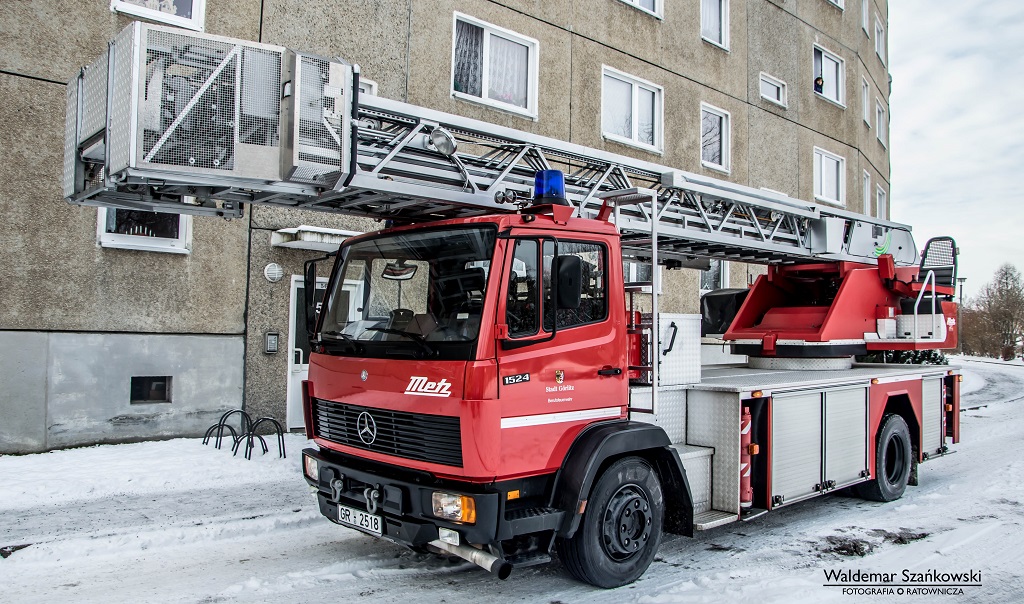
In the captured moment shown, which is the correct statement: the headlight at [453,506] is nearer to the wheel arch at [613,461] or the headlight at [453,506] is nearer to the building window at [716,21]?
the wheel arch at [613,461]

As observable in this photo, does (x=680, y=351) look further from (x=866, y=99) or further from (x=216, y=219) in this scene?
(x=866, y=99)

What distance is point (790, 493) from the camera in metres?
6.16

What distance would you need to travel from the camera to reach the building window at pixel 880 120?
23672mm

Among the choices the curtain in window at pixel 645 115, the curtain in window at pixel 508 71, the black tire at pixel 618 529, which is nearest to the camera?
the black tire at pixel 618 529

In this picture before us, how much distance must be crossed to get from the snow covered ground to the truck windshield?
5.43 feet

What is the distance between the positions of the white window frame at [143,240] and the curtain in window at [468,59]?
4.71m

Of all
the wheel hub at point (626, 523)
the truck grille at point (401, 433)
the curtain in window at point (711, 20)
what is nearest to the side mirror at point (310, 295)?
the truck grille at point (401, 433)

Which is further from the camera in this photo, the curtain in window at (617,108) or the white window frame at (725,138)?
the white window frame at (725,138)

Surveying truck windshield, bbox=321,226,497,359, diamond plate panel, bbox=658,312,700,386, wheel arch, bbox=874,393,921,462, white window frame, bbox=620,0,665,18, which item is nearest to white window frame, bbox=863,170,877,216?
white window frame, bbox=620,0,665,18

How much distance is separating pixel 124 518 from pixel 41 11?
601cm

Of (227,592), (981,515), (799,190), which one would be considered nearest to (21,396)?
(227,592)

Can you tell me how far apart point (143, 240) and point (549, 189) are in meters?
6.32

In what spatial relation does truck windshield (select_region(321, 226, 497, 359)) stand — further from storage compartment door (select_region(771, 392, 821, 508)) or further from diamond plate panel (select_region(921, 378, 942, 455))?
diamond plate panel (select_region(921, 378, 942, 455))

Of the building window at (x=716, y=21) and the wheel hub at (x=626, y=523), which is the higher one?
the building window at (x=716, y=21)
